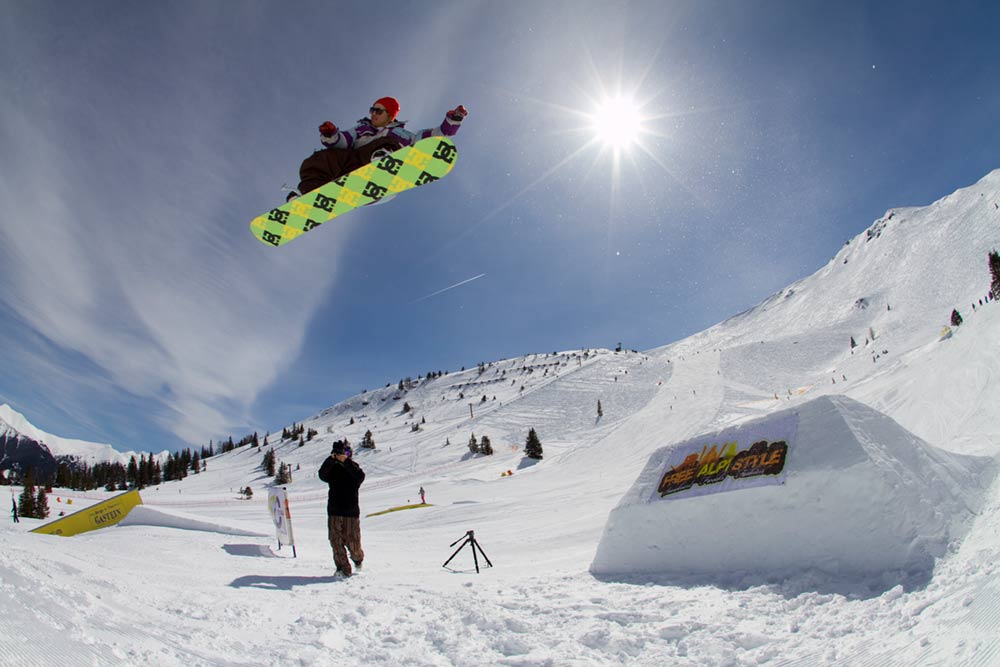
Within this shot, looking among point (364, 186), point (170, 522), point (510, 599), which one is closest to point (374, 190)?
point (364, 186)

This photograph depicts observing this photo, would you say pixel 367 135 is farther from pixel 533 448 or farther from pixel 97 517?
pixel 533 448

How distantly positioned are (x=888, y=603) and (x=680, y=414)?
162 feet

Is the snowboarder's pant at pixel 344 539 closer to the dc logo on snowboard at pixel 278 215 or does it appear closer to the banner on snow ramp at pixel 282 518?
the banner on snow ramp at pixel 282 518

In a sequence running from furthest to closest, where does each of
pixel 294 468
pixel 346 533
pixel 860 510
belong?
pixel 294 468 < pixel 346 533 < pixel 860 510

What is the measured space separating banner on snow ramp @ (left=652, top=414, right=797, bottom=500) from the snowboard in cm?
687

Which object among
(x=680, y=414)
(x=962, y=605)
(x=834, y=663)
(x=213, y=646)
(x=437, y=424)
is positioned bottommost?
(x=834, y=663)

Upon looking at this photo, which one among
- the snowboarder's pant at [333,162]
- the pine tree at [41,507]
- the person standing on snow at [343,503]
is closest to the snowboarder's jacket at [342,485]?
the person standing on snow at [343,503]

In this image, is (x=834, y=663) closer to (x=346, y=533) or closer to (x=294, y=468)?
(x=346, y=533)

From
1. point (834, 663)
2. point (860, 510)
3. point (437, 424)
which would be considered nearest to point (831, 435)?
point (860, 510)

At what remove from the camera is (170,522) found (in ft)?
34.1

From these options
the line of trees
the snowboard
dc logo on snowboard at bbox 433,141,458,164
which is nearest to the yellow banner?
the snowboard

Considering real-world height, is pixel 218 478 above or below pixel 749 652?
above

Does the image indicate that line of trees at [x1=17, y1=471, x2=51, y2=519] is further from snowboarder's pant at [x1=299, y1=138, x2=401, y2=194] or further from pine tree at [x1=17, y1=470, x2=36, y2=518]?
snowboarder's pant at [x1=299, y1=138, x2=401, y2=194]

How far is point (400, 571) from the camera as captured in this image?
25.4 ft
